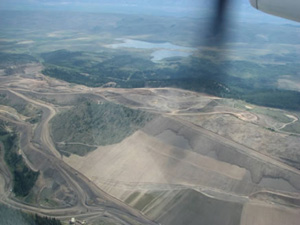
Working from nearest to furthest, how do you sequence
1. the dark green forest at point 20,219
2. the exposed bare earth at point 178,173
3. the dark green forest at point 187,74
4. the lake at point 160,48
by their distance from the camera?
the dark green forest at point 20,219 < the exposed bare earth at point 178,173 < the dark green forest at point 187,74 < the lake at point 160,48

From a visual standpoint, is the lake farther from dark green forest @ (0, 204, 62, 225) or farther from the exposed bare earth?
dark green forest @ (0, 204, 62, 225)

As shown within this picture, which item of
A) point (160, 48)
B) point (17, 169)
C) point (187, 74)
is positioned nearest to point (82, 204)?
point (17, 169)

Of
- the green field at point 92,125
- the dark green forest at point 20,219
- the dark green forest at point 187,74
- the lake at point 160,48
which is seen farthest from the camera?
the lake at point 160,48

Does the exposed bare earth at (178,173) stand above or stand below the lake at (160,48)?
below

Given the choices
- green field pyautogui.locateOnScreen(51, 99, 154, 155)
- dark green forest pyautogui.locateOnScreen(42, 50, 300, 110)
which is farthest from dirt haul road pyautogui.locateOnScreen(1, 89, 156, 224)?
dark green forest pyautogui.locateOnScreen(42, 50, 300, 110)

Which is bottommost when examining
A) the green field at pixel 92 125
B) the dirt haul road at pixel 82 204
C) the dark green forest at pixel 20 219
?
the dirt haul road at pixel 82 204

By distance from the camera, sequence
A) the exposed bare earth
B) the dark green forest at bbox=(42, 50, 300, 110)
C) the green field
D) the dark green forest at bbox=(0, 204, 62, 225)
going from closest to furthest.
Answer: the dark green forest at bbox=(0, 204, 62, 225)
the exposed bare earth
the green field
the dark green forest at bbox=(42, 50, 300, 110)

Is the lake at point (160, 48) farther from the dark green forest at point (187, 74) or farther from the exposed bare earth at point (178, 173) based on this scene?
the exposed bare earth at point (178, 173)

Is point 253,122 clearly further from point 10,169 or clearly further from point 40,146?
→ point 10,169

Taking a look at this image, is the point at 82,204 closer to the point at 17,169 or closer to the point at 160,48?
the point at 17,169

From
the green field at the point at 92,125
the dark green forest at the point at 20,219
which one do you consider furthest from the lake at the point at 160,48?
the dark green forest at the point at 20,219
